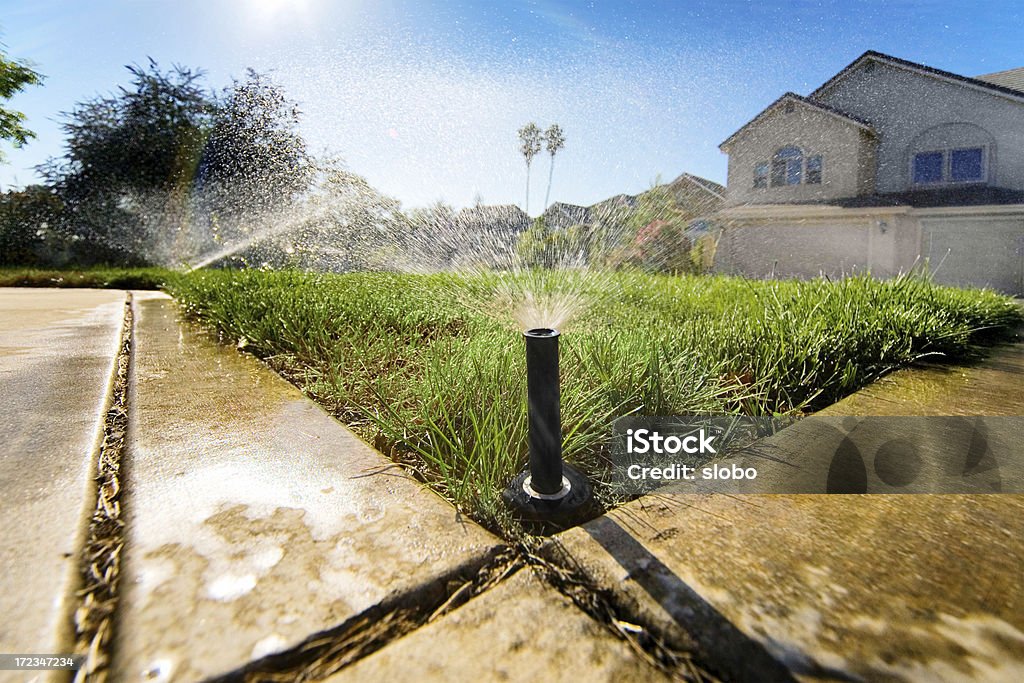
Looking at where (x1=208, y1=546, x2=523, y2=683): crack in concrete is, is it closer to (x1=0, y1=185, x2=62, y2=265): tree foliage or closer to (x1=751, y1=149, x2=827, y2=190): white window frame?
(x1=751, y1=149, x2=827, y2=190): white window frame

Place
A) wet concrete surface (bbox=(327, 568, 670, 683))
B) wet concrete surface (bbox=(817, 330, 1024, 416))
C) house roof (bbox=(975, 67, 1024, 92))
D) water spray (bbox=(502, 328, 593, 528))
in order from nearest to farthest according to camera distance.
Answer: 1. wet concrete surface (bbox=(327, 568, 670, 683))
2. water spray (bbox=(502, 328, 593, 528))
3. wet concrete surface (bbox=(817, 330, 1024, 416))
4. house roof (bbox=(975, 67, 1024, 92))

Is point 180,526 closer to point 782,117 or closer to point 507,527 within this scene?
point 507,527

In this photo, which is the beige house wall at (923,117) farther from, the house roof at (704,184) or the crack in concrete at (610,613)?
the crack in concrete at (610,613)

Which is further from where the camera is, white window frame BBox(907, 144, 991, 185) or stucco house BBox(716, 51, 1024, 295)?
white window frame BBox(907, 144, 991, 185)

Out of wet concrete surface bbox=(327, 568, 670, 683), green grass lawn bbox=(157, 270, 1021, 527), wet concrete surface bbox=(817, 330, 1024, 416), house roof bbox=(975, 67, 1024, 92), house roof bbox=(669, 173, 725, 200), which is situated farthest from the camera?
house roof bbox=(975, 67, 1024, 92)

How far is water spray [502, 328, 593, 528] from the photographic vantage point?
0.87 metres

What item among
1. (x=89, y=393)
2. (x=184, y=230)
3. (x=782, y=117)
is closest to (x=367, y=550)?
(x=89, y=393)

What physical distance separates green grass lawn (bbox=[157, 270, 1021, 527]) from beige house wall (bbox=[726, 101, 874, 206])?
10.2 m

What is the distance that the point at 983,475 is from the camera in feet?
3.34

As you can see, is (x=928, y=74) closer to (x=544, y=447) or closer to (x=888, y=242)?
(x=888, y=242)

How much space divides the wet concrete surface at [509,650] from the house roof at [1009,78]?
657 inches

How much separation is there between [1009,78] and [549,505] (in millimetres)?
17777

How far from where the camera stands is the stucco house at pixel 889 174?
11102mm

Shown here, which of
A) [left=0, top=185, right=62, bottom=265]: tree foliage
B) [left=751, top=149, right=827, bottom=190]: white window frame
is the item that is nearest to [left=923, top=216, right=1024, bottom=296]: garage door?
[left=751, top=149, right=827, bottom=190]: white window frame
